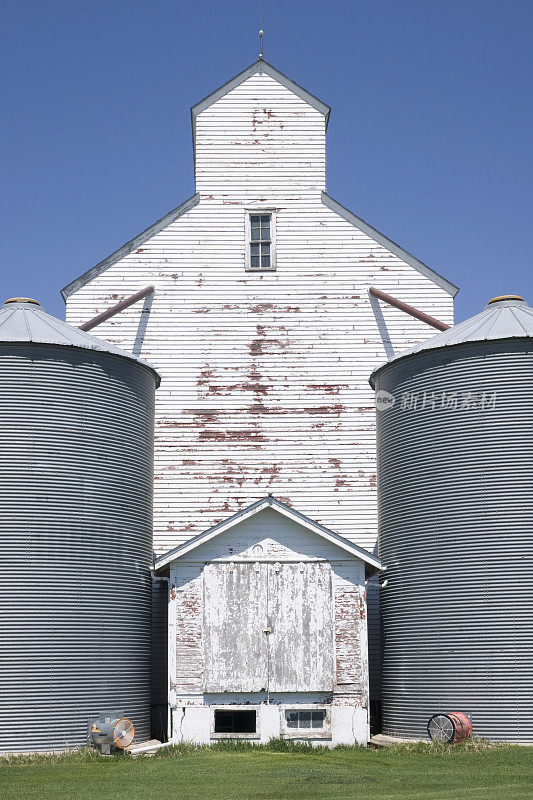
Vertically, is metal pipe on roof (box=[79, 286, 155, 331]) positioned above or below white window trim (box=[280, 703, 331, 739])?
above

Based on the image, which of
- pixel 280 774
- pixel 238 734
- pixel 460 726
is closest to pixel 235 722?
pixel 238 734

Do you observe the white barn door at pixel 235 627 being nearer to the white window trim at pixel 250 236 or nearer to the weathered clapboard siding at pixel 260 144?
the white window trim at pixel 250 236

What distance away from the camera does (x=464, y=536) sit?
18266 mm

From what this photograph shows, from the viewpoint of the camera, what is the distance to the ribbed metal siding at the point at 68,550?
16969mm

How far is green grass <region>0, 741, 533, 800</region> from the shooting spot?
13031mm

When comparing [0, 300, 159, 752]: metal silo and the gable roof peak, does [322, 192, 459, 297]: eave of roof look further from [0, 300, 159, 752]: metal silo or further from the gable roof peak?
[0, 300, 159, 752]: metal silo

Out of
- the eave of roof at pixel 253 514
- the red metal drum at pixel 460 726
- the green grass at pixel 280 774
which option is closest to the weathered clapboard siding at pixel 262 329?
the eave of roof at pixel 253 514

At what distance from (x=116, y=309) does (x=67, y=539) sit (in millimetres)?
8710

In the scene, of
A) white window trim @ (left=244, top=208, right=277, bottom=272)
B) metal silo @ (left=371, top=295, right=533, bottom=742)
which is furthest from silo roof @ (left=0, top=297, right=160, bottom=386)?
white window trim @ (left=244, top=208, right=277, bottom=272)

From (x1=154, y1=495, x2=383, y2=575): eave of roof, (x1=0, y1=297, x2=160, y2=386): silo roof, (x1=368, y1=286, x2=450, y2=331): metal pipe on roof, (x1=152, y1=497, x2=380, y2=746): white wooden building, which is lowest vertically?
(x1=152, y1=497, x2=380, y2=746): white wooden building

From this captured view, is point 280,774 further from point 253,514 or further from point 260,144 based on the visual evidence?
point 260,144

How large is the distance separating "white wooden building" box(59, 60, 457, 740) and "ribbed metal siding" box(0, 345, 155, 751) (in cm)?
501

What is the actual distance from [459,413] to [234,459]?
729 cm

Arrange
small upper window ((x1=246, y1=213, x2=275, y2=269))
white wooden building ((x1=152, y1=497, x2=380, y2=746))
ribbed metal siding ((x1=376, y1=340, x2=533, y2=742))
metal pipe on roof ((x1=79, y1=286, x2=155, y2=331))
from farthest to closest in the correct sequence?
small upper window ((x1=246, y1=213, x2=275, y2=269)) < metal pipe on roof ((x1=79, y1=286, x2=155, y2=331)) < white wooden building ((x1=152, y1=497, x2=380, y2=746)) < ribbed metal siding ((x1=376, y1=340, x2=533, y2=742))
